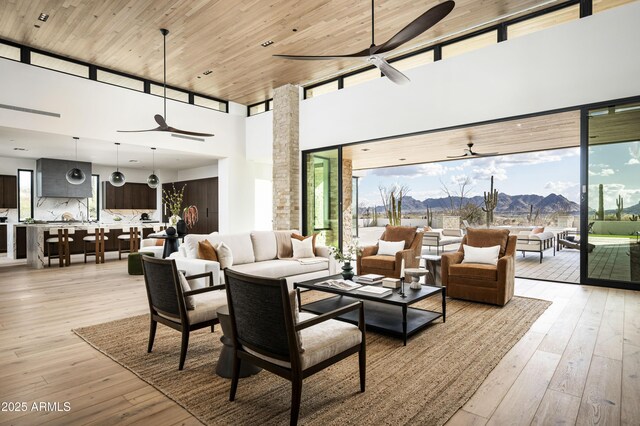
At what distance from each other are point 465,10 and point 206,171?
8.63 meters

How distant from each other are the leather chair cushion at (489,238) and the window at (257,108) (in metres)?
6.43

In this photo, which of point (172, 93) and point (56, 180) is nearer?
point (172, 93)

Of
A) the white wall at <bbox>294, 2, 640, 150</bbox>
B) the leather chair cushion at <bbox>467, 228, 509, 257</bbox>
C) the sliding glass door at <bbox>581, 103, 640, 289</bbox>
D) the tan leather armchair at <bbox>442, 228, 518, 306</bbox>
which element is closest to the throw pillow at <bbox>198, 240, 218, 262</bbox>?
the tan leather armchair at <bbox>442, 228, 518, 306</bbox>

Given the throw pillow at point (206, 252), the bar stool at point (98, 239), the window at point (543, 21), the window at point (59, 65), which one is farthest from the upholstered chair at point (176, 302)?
the bar stool at point (98, 239)

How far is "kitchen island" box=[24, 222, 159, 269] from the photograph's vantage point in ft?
24.9

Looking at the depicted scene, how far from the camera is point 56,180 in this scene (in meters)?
9.73

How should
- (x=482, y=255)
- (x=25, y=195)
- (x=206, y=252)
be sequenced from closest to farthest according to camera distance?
(x=206, y=252) → (x=482, y=255) → (x=25, y=195)

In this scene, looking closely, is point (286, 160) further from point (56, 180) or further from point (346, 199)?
point (56, 180)

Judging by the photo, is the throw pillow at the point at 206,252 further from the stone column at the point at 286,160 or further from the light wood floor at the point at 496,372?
the stone column at the point at 286,160

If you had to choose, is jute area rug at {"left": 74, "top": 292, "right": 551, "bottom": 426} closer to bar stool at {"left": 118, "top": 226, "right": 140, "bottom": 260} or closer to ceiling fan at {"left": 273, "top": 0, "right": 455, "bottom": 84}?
ceiling fan at {"left": 273, "top": 0, "right": 455, "bottom": 84}

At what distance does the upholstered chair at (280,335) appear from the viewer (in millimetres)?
1904

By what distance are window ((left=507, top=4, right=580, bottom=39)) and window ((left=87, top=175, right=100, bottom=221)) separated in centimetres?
1162

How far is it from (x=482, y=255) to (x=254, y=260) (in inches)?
127

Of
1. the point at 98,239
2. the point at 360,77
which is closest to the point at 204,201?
the point at 98,239
